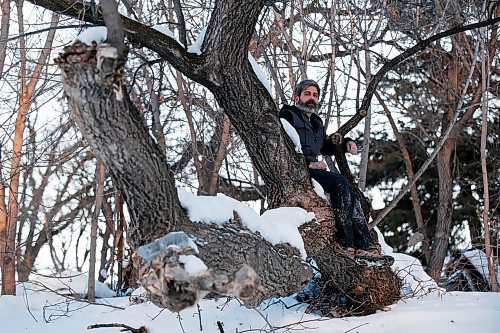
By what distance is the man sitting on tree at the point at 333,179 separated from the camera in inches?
177

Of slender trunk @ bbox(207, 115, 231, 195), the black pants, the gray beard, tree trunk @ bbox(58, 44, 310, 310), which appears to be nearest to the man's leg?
the black pants

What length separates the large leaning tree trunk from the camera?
270cm

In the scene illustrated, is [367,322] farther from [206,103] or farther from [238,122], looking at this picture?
[206,103]

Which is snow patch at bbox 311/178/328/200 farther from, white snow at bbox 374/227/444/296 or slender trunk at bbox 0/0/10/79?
slender trunk at bbox 0/0/10/79

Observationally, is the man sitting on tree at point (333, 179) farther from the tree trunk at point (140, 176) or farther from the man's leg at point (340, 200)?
the tree trunk at point (140, 176)

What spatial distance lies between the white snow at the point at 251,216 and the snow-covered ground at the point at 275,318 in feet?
2.26

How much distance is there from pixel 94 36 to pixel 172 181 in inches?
32.2

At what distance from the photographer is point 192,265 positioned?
2891mm

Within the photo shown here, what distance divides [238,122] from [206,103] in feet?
15.2

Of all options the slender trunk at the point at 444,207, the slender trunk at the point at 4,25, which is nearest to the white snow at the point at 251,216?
the slender trunk at the point at 4,25

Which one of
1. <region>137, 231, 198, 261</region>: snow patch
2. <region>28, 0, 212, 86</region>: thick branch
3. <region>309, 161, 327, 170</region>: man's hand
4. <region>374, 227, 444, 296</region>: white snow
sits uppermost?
<region>28, 0, 212, 86</region>: thick branch

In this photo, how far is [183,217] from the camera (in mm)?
A: 3119

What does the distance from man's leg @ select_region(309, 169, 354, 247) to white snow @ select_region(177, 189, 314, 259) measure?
A: 318 millimetres

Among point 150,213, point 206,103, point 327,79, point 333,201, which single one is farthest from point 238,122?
point 206,103
